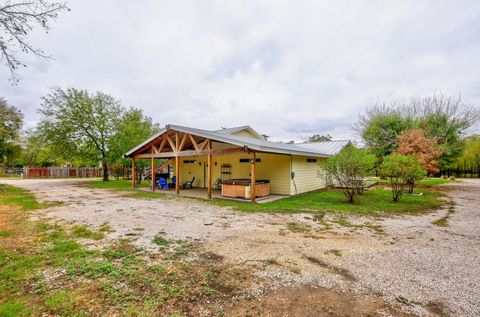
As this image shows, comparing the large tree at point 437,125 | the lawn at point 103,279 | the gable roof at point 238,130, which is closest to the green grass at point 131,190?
the gable roof at point 238,130

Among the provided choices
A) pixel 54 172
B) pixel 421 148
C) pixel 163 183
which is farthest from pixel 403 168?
pixel 54 172

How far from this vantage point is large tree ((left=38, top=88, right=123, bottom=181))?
57.9ft

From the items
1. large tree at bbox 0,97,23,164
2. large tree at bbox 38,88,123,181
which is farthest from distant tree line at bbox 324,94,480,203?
large tree at bbox 0,97,23,164

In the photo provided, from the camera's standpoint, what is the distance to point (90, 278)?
9.36 ft

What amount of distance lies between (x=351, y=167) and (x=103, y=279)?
8.30 m

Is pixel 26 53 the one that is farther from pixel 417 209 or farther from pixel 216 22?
pixel 417 209

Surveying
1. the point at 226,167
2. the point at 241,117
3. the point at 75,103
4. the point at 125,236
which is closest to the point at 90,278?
the point at 125,236

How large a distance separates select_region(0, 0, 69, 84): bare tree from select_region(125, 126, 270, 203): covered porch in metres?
5.97

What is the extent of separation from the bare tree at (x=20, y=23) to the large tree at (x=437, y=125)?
1960 centimetres

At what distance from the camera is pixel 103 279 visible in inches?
111

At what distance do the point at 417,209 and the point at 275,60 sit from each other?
31.9 feet

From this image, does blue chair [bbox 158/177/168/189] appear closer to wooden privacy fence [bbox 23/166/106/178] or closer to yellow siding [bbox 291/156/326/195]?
yellow siding [bbox 291/156/326/195]

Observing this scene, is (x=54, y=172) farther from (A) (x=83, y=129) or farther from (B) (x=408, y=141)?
(B) (x=408, y=141)

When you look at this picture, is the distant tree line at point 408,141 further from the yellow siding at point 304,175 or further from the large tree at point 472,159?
the large tree at point 472,159
